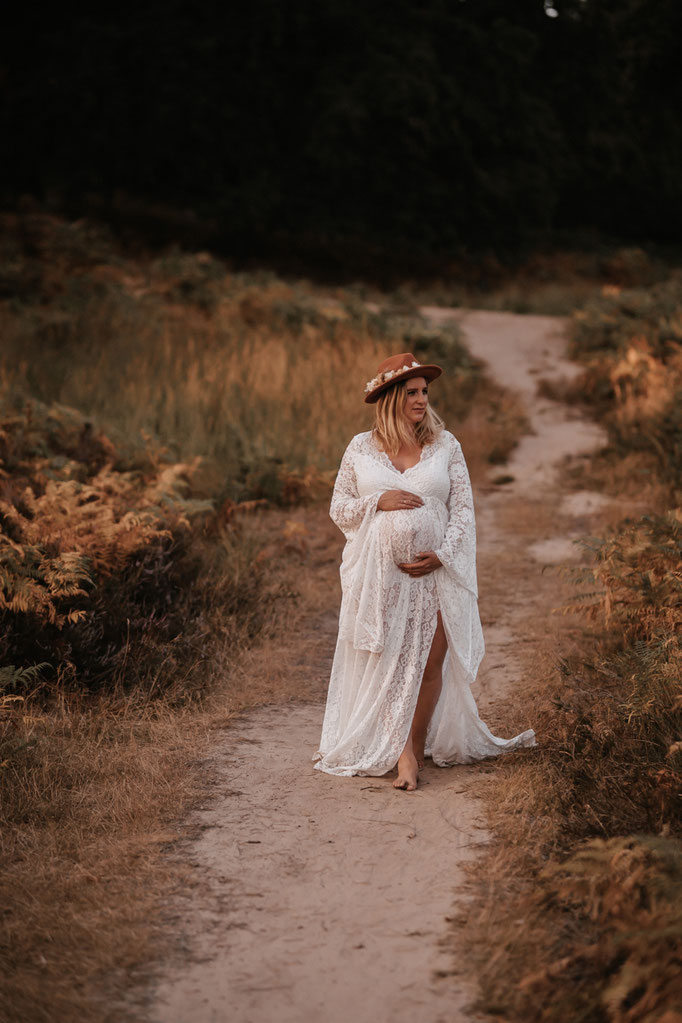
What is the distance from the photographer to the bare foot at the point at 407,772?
4.82 metres

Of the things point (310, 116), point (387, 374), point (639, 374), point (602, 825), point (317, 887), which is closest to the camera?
point (317, 887)

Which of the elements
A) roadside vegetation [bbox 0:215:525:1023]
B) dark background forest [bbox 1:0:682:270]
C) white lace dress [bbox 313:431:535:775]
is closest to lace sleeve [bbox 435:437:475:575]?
white lace dress [bbox 313:431:535:775]

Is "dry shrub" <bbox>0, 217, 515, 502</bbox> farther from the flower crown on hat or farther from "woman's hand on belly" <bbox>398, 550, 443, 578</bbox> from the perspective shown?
"woman's hand on belly" <bbox>398, 550, 443, 578</bbox>

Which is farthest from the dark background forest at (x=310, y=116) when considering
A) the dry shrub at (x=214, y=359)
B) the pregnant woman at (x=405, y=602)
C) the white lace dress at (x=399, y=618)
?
the white lace dress at (x=399, y=618)

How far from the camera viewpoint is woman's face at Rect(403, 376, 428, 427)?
16.5ft

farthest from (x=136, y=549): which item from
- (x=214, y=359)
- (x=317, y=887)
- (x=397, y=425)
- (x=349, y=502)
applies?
(x=214, y=359)

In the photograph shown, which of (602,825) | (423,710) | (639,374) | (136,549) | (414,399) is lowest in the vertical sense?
(602,825)

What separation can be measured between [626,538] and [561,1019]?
4.19m

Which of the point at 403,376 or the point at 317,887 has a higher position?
the point at 403,376

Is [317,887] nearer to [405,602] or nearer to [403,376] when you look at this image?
[405,602]

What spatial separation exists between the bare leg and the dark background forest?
74.7 ft

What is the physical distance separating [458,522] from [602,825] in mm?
1527

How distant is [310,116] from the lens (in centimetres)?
2706

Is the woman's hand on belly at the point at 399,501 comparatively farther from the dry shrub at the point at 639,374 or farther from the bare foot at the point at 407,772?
the dry shrub at the point at 639,374
